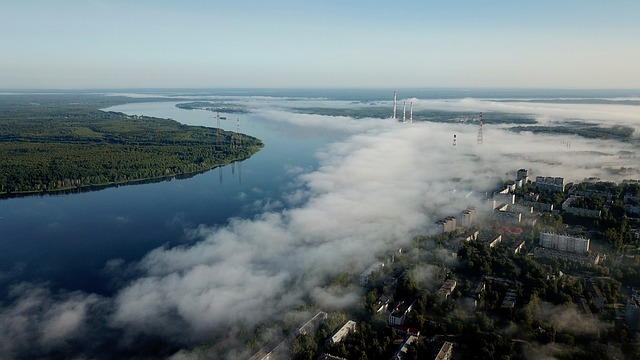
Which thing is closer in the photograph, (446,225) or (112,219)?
(446,225)

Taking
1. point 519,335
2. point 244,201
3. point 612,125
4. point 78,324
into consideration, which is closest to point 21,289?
point 78,324

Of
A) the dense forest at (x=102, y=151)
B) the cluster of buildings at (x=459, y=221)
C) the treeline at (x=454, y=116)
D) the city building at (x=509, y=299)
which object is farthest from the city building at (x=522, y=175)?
the treeline at (x=454, y=116)

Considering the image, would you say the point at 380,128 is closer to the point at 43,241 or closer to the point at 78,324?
the point at 43,241

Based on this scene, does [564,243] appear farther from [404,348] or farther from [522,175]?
[522,175]

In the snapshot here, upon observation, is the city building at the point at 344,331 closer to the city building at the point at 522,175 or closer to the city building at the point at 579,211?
the city building at the point at 579,211

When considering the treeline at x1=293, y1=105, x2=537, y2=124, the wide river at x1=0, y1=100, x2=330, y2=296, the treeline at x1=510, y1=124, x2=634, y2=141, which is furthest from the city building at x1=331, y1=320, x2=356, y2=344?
the treeline at x1=293, y1=105, x2=537, y2=124

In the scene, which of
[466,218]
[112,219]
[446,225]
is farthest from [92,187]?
[466,218]

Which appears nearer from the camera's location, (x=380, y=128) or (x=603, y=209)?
(x=603, y=209)
